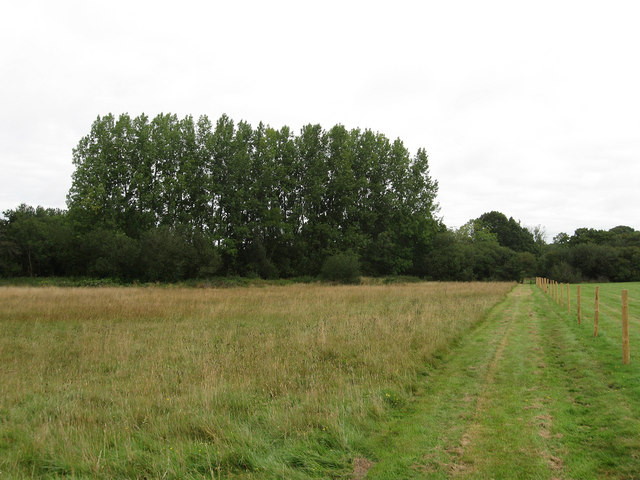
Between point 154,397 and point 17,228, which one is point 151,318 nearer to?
point 154,397

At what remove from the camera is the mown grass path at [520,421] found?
3986 mm

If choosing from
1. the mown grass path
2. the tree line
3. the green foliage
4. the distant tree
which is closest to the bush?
the tree line

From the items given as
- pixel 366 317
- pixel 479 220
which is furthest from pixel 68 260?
pixel 479 220

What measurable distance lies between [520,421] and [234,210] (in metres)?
40.3

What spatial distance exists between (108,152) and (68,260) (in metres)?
13.4

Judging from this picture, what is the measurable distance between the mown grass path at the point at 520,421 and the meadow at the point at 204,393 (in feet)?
1.60

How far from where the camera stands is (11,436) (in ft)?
15.5

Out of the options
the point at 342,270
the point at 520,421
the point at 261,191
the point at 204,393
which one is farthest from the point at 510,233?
the point at 204,393

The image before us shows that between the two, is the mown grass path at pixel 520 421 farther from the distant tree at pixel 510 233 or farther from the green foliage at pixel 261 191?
the distant tree at pixel 510 233

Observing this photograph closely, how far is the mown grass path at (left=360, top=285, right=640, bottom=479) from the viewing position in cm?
399

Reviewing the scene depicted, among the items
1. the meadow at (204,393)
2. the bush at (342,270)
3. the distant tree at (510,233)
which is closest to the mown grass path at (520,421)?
the meadow at (204,393)

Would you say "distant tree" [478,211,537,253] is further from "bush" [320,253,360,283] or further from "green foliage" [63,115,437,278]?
"bush" [320,253,360,283]

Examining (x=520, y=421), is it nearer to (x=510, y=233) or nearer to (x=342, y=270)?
(x=342, y=270)

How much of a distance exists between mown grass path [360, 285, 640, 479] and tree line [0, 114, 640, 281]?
31441mm
